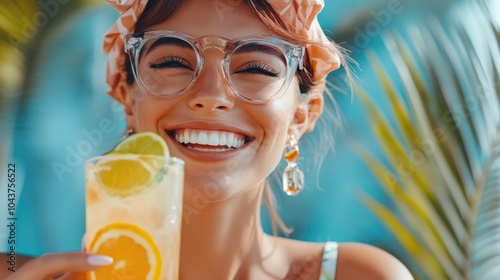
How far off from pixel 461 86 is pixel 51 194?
1.21 metres

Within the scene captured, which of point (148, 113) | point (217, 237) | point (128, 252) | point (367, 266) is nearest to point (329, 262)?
point (367, 266)

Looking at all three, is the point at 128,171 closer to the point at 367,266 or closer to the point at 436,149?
the point at 367,266

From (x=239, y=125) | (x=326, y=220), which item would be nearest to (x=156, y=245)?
(x=239, y=125)

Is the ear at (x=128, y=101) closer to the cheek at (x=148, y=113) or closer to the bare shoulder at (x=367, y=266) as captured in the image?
the cheek at (x=148, y=113)

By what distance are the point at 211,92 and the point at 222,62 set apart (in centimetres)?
8

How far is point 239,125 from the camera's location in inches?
56.1

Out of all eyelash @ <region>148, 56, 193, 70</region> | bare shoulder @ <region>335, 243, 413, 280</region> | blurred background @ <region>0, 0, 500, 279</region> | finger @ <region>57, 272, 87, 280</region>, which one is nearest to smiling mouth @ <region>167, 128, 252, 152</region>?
eyelash @ <region>148, 56, 193, 70</region>

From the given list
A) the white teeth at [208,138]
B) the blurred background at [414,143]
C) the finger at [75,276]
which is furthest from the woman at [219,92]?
the blurred background at [414,143]

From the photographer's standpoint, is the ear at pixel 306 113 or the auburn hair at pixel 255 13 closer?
the auburn hair at pixel 255 13

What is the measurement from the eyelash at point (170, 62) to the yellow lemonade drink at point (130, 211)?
511 mm

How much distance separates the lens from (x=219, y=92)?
139 centimetres

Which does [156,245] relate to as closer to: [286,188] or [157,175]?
[157,175]

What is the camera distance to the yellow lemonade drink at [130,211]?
935mm

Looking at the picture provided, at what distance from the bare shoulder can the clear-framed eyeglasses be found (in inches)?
19.3
